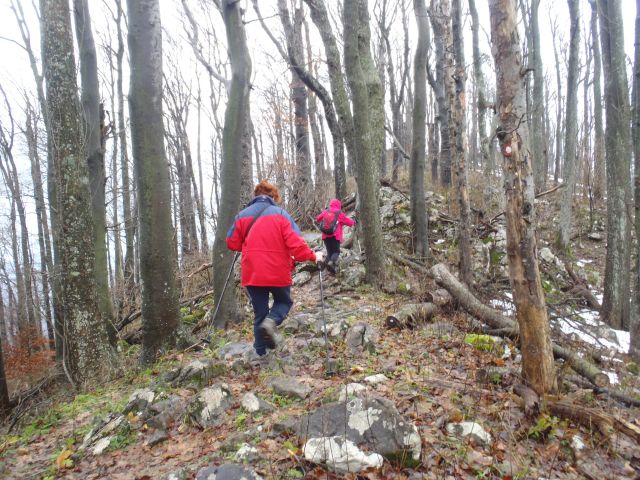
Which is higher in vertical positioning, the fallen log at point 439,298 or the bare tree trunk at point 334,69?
the bare tree trunk at point 334,69

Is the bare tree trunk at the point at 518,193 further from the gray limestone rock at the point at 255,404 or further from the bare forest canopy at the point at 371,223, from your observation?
the gray limestone rock at the point at 255,404

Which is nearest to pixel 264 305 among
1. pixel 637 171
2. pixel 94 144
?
pixel 94 144

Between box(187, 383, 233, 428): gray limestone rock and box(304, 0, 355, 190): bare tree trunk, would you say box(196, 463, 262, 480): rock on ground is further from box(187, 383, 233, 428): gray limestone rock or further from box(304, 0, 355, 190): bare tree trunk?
box(304, 0, 355, 190): bare tree trunk

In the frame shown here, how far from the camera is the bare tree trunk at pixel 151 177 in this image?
561 cm

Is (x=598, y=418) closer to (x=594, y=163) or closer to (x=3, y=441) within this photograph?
(x=3, y=441)

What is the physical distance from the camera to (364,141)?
7.69m

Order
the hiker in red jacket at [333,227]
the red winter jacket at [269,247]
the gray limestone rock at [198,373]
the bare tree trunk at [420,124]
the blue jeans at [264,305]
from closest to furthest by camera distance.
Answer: the gray limestone rock at [198,373], the red winter jacket at [269,247], the blue jeans at [264,305], the hiker in red jacket at [333,227], the bare tree trunk at [420,124]

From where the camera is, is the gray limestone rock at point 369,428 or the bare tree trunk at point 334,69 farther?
the bare tree trunk at point 334,69

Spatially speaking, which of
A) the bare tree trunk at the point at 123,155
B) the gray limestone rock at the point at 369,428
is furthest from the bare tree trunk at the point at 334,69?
the bare tree trunk at the point at 123,155

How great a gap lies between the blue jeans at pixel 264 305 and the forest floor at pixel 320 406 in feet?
1.05

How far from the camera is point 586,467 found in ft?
9.84

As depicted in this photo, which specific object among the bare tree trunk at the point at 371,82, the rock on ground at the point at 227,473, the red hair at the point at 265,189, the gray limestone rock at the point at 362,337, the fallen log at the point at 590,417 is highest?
the bare tree trunk at the point at 371,82

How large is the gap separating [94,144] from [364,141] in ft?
17.8

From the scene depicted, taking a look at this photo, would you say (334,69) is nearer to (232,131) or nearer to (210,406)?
(232,131)
